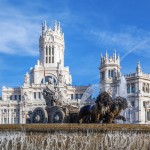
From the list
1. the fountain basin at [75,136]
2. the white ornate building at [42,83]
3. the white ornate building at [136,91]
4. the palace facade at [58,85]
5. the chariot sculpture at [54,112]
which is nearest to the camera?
the fountain basin at [75,136]

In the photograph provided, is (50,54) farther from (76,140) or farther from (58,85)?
(76,140)

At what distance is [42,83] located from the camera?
344 feet

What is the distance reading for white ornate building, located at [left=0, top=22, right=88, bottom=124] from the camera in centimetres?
9869

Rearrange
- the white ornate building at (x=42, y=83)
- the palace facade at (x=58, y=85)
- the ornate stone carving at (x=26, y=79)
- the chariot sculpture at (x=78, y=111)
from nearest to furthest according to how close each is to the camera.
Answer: the chariot sculpture at (x=78, y=111) < the palace facade at (x=58, y=85) < the white ornate building at (x=42, y=83) < the ornate stone carving at (x=26, y=79)

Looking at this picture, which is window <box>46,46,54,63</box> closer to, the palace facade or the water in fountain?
the palace facade

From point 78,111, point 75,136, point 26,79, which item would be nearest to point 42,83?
point 26,79

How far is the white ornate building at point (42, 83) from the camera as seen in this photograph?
98.7 meters

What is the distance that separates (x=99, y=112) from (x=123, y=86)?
67482 mm

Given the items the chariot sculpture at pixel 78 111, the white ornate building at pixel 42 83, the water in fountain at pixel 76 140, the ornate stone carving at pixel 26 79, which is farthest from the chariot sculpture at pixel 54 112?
the ornate stone carving at pixel 26 79

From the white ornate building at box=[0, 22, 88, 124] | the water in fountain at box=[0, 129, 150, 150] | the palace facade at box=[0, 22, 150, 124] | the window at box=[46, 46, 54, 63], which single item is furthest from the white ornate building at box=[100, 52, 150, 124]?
the water in fountain at box=[0, 129, 150, 150]

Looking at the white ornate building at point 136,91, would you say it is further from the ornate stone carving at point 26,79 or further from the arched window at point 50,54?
the arched window at point 50,54

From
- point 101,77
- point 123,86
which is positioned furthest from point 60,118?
point 101,77

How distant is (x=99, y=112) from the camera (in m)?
19.5

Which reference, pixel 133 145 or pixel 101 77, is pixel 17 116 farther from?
pixel 133 145
